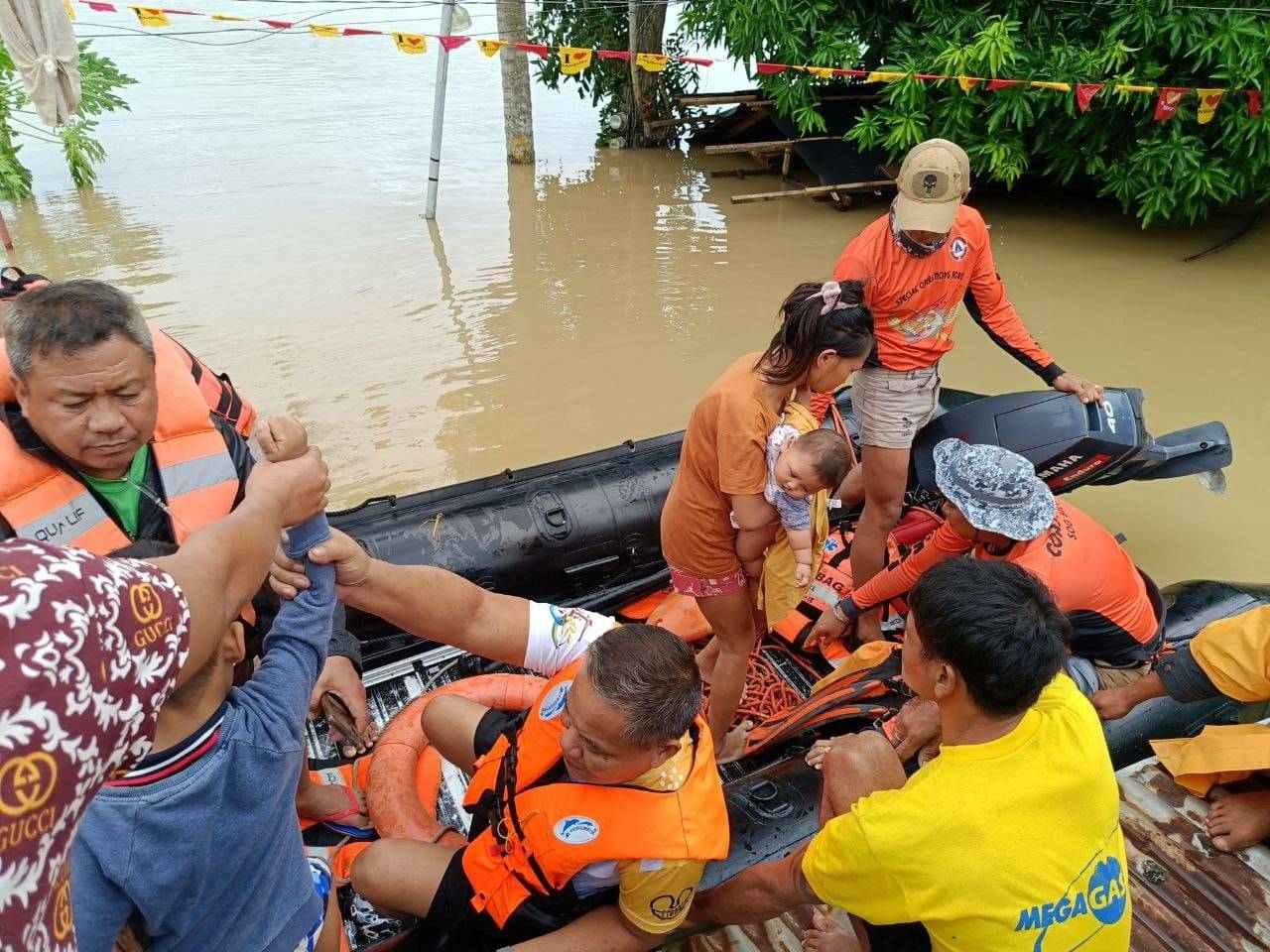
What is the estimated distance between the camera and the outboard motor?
11.8 ft

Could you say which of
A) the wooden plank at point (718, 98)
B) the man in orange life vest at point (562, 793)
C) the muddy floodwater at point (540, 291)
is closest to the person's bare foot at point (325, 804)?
the man in orange life vest at point (562, 793)

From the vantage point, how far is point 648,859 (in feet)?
5.73

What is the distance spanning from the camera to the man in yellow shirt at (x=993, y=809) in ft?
4.88

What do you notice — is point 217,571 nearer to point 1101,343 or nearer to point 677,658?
point 677,658

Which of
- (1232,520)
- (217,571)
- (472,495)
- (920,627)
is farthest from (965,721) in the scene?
(1232,520)

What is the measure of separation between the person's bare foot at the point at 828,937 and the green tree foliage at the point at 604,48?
1114 centimetres

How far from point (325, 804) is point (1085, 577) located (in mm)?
2224

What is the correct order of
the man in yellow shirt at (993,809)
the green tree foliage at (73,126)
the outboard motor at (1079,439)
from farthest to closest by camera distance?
the green tree foliage at (73,126), the outboard motor at (1079,439), the man in yellow shirt at (993,809)

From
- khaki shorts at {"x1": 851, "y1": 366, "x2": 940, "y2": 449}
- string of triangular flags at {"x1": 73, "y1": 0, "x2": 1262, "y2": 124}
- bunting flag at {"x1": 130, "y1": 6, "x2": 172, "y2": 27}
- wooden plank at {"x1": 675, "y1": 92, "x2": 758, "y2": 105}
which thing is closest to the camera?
khaki shorts at {"x1": 851, "y1": 366, "x2": 940, "y2": 449}

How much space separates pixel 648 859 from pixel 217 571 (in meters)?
1.06

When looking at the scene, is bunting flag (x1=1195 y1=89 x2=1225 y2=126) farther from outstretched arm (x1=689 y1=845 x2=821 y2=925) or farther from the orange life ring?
outstretched arm (x1=689 y1=845 x2=821 y2=925)

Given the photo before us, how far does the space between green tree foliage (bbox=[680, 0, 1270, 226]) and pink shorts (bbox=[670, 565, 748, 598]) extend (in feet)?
19.2

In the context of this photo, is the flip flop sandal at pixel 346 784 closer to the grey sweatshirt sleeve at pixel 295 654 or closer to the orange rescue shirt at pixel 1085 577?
the grey sweatshirt sleeve at pixel 295 654

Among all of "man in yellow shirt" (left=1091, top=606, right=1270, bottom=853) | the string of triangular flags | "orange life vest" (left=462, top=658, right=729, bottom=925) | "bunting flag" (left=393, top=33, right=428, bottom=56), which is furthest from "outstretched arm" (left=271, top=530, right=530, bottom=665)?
"bunting flag" (left=393, top=33, right=428, bottom=56)
